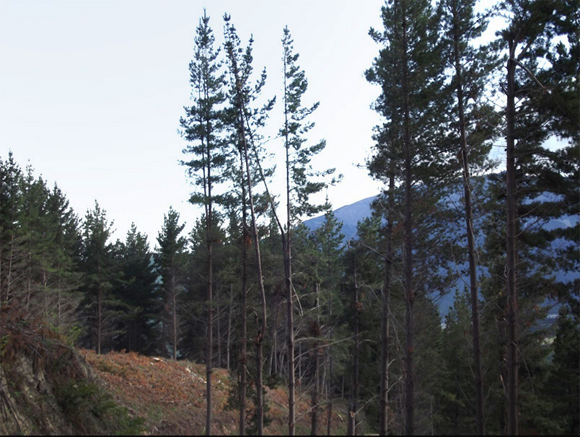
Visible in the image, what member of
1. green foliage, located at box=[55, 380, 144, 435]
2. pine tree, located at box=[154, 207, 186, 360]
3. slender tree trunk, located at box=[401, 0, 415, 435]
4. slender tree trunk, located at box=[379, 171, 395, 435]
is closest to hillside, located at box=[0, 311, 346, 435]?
green foliage, located at box=[55, 380, 144, 435]

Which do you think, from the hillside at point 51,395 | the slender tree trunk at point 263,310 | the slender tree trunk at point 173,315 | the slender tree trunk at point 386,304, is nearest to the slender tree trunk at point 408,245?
the slender tree trunk at point 386,304

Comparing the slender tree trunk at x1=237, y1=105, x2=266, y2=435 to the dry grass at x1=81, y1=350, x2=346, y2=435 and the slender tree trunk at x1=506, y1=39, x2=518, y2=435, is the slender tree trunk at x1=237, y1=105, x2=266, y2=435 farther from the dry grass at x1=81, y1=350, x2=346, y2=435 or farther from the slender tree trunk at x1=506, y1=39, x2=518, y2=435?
the slender tree trunk at x1=506, y1=39, x2=518, y2=435

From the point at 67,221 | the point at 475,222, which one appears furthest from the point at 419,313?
the point at 67,221

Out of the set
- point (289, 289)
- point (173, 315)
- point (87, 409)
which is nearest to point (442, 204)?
point (289, 289)

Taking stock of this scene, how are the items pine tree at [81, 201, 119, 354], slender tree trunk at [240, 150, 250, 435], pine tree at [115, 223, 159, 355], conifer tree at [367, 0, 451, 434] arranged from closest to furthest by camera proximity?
1. conifer tree at [367, 0, 451, 434]
2. slender tree trunk at [240, 150, 250, 435]
3. pine tree at [81, 201, 119, 354]
4. pine tree at [115, 223, 159, 355]

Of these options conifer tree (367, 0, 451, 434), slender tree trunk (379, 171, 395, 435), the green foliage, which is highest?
conifer tree (367, 0, 451, 434)

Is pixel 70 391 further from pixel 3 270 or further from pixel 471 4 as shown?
pixel 3 270

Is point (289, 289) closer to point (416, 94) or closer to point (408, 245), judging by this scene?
point (408, 245)

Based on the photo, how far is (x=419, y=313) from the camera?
1550 cm

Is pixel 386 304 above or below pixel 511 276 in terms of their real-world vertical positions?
below

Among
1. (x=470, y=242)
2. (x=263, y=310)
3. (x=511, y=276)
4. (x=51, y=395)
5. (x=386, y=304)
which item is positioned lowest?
(x=51, y=395)

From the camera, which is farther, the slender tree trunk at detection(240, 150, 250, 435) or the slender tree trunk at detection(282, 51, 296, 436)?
the slender tree trunk at detection(240, 150, 250, 435)

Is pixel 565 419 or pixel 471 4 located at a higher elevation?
pixel 471 4

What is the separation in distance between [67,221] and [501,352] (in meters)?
35.7
